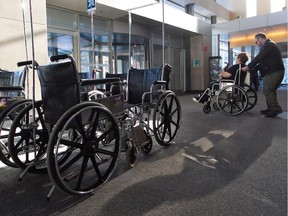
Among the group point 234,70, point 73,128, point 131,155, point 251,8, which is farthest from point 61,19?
point 251,8

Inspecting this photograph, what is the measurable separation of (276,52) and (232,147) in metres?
2.56

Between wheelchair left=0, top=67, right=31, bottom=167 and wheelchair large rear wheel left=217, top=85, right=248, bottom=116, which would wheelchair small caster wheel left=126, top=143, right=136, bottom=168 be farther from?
wheelchair large rear wheel left=217, top=85, right=248, bottom=116

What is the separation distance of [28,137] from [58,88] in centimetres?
64

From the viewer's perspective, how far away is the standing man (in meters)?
4.58

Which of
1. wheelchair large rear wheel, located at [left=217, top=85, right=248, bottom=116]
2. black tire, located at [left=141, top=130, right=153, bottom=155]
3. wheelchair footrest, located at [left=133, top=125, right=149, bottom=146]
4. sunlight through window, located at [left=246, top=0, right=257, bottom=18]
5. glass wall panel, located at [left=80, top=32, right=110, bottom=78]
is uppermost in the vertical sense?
sunlight through window, located at [left=246, top=0, right=257, bottom=18]

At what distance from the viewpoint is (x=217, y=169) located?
7.21 ft

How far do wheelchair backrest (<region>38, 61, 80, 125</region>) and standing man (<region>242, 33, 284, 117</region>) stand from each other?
151 inches

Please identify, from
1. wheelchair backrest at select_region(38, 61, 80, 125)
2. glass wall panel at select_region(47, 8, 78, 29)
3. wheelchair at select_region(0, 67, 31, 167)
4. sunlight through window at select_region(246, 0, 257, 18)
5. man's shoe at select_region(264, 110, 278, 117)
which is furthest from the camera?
sunlight through window at select_region(246, 0, 257, 18)

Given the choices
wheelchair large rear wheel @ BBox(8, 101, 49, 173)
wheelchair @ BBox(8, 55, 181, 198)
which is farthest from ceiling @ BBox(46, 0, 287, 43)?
wheelchair large rear wheel @ BBox(8, 101, 49, 173)

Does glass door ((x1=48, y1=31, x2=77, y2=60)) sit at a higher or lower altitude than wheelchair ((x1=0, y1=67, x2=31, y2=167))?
higher

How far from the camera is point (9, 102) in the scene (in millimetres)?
2361

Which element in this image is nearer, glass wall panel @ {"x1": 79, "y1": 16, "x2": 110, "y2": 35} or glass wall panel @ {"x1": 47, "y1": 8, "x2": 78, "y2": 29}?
glass wall panel @ {"x1": 47, "y1": 8, "x2": 78, "y2": 29}

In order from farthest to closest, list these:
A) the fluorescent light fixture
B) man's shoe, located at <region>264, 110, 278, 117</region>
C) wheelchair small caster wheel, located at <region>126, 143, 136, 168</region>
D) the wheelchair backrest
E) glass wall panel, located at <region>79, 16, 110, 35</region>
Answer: glass wall panel, located at <region>79, 16, 110, 35</region>, the fluorescent light fixture, man's shoe, located at <region>264, 110, 278, 117</region>, wheelchair small caster wheel, located at <region>126, 143, 136, 168</region>, the wheelchair backrest

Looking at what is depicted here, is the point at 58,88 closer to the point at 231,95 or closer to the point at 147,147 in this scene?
the point at 147,147
